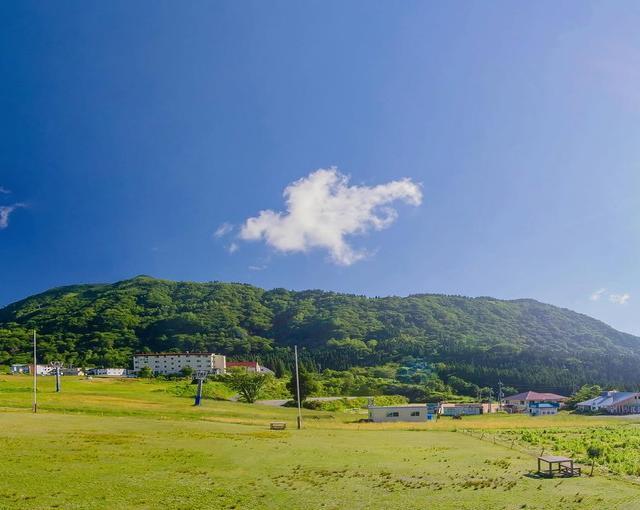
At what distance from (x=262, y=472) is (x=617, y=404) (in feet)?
344

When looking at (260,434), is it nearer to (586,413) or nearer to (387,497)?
(387,497)

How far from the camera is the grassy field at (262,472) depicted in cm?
2377

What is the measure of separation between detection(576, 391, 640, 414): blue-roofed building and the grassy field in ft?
245

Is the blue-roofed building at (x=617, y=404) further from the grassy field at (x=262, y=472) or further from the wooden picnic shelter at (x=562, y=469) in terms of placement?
the wooden picnic shelter at (x=562, y=469)

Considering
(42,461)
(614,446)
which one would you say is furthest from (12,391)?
(614,446)

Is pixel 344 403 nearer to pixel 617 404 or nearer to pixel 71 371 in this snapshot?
pixel 617 404

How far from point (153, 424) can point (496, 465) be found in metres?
34.9

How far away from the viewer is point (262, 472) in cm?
3020

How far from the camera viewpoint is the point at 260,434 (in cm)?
4988

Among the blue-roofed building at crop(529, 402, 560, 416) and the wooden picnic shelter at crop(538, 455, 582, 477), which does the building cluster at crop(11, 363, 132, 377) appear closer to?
the blue-roofed building at crop(529, 402, 560, 416)

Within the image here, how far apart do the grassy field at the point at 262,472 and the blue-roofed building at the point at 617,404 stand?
74631mm

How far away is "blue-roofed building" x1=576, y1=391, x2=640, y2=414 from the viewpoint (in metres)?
109

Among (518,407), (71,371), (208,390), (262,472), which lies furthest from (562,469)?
(71,371)

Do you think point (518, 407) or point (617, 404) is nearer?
point (617, 404)
